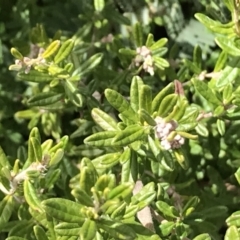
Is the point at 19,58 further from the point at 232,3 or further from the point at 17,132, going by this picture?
the point at 17,132

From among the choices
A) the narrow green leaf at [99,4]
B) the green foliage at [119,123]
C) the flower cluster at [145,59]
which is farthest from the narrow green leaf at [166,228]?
the narrow green leaf at [99,4]

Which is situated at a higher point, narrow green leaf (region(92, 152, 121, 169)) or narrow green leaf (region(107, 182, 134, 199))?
narrow green leaf (region(107, 182, 134, 199))

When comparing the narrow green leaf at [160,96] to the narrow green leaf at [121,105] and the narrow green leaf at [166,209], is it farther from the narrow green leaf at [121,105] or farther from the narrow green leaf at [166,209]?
the narrow green leaf at [166,209]

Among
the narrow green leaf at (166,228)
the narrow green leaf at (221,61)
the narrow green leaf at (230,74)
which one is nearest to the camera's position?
the narrow green leaf at (166,228)

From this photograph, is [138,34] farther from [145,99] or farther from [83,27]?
[145,99]

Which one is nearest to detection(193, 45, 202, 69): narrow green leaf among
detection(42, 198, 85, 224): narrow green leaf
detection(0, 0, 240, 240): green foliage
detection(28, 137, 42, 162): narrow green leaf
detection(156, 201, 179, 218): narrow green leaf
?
detection(0, 0, 240, 240): green foliage

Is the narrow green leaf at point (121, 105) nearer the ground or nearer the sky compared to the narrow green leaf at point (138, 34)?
nearer the sky

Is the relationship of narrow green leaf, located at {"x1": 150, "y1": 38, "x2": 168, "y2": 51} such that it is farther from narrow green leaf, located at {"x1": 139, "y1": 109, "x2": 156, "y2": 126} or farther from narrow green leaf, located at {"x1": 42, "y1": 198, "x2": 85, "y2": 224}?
narrow green leaf, located at {"x1": 42, "y1": 198, "x2": 85, "y2": 224}

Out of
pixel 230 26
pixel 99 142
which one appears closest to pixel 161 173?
pixel 99 142

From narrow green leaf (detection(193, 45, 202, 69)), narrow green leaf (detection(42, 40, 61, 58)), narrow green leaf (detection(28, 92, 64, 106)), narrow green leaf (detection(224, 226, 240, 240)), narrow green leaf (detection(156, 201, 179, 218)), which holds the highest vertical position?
narrow green leaf (detection(42, 40, 61, 58))
